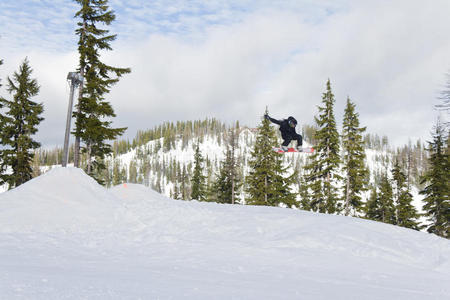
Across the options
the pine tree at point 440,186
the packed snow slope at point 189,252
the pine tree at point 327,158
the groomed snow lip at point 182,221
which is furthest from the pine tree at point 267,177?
the groomed snow lip at point 182,221

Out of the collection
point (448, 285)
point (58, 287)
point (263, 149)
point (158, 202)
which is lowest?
point (448, 285)

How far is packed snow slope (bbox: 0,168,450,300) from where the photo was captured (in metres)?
4.43

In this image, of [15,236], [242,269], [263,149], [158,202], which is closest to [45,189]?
[15,236]

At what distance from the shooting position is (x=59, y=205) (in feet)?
31.8

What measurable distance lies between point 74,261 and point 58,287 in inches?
88.0

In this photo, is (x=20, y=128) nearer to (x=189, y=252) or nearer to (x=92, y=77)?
(x=92, y=77)

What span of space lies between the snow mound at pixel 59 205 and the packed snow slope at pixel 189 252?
0.11 feet

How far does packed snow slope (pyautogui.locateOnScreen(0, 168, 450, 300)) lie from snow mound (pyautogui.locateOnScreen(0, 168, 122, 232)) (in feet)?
0.11

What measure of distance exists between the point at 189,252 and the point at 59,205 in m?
5.26

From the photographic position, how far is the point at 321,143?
26.0 meters

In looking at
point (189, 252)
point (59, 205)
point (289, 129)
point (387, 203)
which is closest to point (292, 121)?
point (289, 129)

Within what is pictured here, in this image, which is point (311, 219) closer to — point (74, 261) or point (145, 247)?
point (145, 247)

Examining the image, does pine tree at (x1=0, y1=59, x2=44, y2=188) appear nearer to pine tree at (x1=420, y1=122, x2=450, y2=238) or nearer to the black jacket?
the black jacket

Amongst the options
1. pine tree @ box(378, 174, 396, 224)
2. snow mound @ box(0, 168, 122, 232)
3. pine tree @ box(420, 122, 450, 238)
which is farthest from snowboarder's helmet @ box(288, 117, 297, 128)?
pine tree @ box(378, 174, 396, 224)
